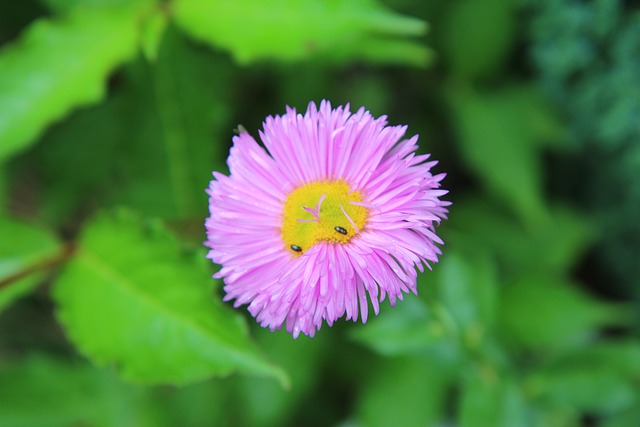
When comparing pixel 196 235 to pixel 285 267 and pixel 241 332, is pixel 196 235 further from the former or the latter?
pixel 285 267

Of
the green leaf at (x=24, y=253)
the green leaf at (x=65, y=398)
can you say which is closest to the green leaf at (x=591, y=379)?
the green leaf at (x=65, y=398)

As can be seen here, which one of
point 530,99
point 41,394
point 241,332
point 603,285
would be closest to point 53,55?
point 241,332

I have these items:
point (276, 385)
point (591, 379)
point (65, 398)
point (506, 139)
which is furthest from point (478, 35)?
point (65, 398)

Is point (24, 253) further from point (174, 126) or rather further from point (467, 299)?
point (467, 299)

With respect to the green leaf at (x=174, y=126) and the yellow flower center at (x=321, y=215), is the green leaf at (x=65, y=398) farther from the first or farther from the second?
the yellow flower center at (x=321, y=215)

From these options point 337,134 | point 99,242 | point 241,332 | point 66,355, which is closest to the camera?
point 337,134

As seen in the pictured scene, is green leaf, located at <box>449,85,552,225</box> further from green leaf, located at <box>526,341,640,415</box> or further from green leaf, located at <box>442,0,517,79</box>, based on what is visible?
green leaf, located at <box>526,341,640,415</box>

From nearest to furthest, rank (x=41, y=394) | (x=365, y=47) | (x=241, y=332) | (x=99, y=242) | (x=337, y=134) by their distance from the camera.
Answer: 1. (x=337, y=134)
2. (x=241, y=332)
3. (x=99, y=242)
4. (x=365, y=47)
5. (x=41, y=394)
